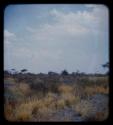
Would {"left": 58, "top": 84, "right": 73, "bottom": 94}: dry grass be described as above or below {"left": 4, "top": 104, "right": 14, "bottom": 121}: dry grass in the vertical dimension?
above

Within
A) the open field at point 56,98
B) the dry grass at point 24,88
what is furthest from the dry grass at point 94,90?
the dry grass at point 24,88

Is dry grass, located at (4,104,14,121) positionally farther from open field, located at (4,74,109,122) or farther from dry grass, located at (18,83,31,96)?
dry grass, located at (18,83,31,96)

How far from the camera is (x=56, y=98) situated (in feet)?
6.56

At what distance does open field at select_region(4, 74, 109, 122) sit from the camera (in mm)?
1997

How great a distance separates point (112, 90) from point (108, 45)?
1.24 feet

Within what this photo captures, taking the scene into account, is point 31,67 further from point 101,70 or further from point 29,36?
point 101,70

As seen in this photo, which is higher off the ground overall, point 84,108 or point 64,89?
point 64,89

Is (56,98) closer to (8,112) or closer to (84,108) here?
(84,108)

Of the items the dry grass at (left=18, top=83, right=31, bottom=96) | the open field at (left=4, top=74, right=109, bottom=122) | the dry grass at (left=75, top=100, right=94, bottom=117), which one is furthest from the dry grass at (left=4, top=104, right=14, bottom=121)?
the dry grass at (left=75, top=100, right=94, bottom=117)

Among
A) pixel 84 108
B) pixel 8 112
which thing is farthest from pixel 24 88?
pixel 84 108

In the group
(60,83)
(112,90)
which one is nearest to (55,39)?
(60,83)

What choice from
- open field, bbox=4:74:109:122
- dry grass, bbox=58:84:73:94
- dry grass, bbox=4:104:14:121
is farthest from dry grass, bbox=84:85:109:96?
dry grass, bbox=4:104:14:121

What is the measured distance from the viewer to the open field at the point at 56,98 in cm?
200

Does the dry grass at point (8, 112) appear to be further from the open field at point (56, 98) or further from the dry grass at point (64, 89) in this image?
the dry grass at point (64, 89)
